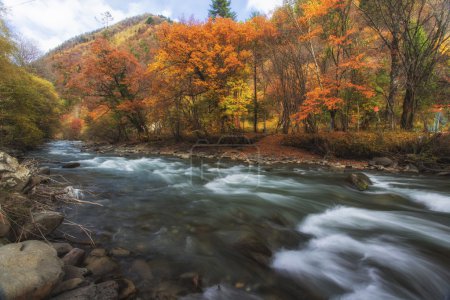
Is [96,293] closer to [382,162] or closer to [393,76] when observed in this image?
[382,162]

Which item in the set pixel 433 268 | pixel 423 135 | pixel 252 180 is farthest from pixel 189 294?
pixel 423 135

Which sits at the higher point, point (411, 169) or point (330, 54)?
point (330, 54)

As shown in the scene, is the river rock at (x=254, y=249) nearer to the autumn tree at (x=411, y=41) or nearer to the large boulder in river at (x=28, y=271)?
the large boulder in river at (x=28, y=271)

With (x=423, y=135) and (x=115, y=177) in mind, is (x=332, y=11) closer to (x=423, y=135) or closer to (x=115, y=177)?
(x=423, y=135)

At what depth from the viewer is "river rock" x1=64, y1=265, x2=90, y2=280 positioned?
2.94 metres

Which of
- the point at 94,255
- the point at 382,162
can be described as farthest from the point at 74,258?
the point at 382,162

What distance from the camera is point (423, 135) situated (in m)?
11.3

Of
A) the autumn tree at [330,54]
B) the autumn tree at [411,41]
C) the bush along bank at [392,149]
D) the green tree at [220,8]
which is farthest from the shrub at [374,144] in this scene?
the green tree at [220,8]

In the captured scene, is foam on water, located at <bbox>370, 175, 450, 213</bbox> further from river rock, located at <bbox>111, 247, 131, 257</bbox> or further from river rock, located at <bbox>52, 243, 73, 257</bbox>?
river rock, located at <bbox>52, 243, 73, 257</bbox>

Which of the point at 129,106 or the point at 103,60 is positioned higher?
the point at 103,60

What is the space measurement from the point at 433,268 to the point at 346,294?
70.3 inches

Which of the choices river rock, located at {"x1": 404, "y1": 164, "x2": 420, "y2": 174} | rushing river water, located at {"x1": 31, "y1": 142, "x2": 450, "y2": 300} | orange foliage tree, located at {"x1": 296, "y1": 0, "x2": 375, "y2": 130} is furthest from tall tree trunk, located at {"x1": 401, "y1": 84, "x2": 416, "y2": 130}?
rushing river water, located at {"x1": 31, "y1": 142, "x2": 450, "y2": 300}

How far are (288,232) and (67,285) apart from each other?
382cm

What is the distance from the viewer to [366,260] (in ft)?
13.3
